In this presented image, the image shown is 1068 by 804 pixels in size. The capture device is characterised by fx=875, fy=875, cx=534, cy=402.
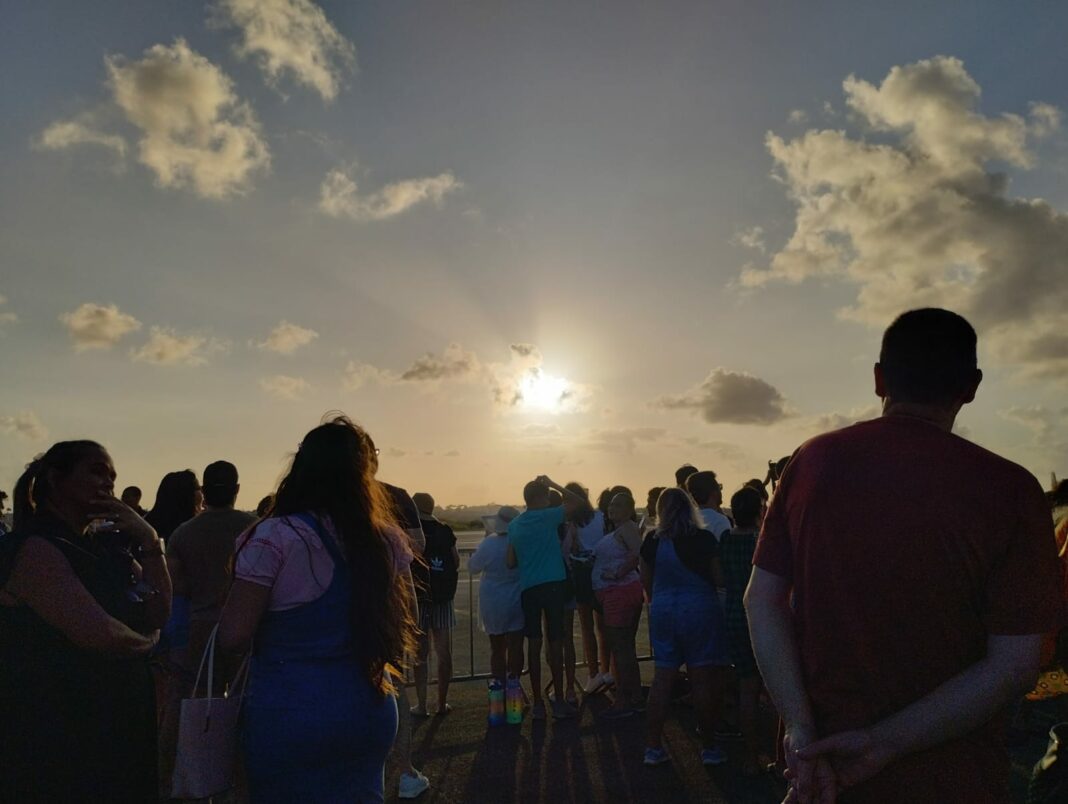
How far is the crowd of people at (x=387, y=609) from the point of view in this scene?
2.08m

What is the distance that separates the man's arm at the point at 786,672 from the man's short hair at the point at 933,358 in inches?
24.2

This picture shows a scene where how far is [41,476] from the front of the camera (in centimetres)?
331

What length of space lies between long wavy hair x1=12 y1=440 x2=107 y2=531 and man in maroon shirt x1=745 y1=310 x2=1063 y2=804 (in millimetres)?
2687

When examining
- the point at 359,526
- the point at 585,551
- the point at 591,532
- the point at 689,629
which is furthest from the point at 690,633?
the point at 359,526

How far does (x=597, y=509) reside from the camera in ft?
32.9

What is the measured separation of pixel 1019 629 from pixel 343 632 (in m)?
2.09

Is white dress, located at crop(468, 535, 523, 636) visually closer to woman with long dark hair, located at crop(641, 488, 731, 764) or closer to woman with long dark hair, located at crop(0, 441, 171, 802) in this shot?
woman with long dark hair, located at crop(641, 488, 731, 764)

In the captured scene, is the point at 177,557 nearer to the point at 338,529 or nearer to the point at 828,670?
the point at 338,529

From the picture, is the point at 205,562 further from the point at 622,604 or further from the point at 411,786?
the point at 622,604

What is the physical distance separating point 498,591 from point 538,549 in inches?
27.4

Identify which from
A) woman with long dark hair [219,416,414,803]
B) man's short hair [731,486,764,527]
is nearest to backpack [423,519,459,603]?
man's short hair [731,486,764,527]

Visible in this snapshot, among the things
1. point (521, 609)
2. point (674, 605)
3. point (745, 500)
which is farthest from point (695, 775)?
point (521, 609)

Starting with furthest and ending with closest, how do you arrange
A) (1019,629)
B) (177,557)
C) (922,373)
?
(177,557)
(922,373)
(1019,629)

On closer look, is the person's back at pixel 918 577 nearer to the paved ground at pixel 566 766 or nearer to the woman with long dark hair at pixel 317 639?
the woman with long dark hair at pixel 317 639
